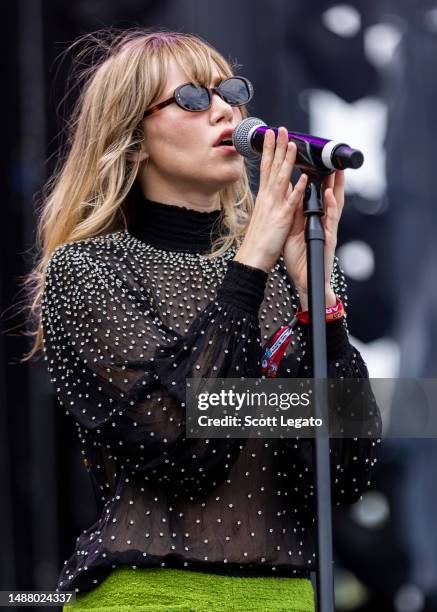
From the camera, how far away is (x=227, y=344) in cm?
204

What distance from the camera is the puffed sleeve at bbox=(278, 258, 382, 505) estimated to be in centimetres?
209

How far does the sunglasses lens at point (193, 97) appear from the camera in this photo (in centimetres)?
237

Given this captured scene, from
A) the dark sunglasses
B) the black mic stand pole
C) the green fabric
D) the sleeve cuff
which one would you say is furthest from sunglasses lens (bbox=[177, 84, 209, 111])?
the green fabric

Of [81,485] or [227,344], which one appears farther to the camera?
[81,485]

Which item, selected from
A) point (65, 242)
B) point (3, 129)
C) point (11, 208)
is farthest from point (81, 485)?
point (65, 242)

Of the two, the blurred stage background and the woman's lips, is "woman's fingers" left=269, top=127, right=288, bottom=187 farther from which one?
the blurred stage background

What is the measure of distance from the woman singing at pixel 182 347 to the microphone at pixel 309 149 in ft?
0.11

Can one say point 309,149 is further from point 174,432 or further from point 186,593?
point 186,593

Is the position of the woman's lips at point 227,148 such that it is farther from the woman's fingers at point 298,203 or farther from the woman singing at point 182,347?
the woman's fingers at point 298,203

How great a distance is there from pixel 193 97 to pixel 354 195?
1.24 meters

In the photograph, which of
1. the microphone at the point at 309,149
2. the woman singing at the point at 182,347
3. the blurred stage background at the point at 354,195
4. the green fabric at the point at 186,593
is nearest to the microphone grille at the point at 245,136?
the microphone at the point at 309,149

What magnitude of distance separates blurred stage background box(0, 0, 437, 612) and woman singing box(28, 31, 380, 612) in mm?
1085

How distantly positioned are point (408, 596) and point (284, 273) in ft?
4.69

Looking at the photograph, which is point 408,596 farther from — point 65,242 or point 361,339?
point 65,242
